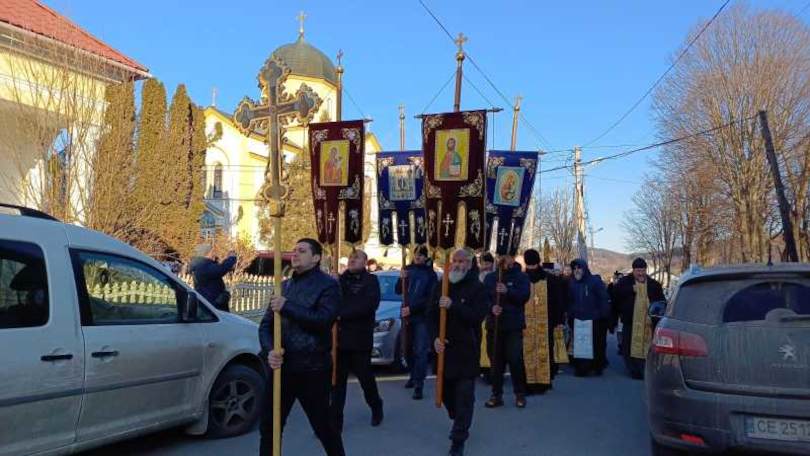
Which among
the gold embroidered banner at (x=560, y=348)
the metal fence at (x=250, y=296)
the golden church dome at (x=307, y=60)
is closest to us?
the gold embroidered banner at (x=560, y=348)

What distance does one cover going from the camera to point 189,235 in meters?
23.5

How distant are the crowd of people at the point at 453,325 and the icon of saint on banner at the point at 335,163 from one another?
3.62ft

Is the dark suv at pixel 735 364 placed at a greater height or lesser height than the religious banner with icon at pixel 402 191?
lesser

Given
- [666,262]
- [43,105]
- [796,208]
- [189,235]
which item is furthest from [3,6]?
[666,262]

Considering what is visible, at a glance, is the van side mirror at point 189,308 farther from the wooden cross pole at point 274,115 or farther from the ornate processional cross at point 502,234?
the ornate processional cross at point 502,234

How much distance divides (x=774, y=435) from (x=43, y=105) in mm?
12111

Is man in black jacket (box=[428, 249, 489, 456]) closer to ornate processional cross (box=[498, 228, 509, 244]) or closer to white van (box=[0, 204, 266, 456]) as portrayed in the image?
white van (box=[0, 204, 266, 456])

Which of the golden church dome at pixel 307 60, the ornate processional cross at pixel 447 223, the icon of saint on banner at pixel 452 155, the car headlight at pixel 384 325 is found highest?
the golden church dome at pixel 307 60

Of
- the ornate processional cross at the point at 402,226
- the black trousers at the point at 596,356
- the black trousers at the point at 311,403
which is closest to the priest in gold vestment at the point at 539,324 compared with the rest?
the black trousers at the point at 596,356

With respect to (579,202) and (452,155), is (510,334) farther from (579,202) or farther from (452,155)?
(579,202)

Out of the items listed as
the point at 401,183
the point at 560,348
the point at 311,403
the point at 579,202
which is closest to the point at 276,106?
the point at 311,403

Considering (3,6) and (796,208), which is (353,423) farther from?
(796,208)

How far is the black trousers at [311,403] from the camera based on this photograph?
4488mm

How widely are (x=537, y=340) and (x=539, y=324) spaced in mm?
280
